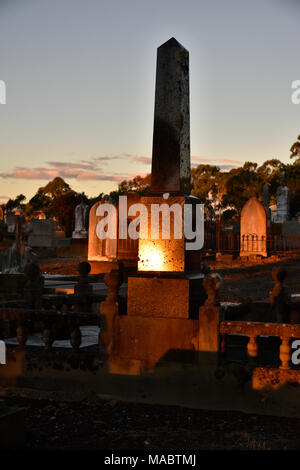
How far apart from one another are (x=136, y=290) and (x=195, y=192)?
6191cm

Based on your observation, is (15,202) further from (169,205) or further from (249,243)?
(169,205)

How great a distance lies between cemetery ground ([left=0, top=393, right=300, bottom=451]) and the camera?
526cm

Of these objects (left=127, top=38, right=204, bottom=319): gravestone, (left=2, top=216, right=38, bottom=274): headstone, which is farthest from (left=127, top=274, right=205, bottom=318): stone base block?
(left=2, top=216, right=38, bottom=274): headstone

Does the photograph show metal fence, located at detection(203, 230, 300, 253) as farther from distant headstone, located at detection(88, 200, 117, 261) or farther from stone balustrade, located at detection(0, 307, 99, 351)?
stone balustrade, located at detection(0, 307, 99, 351)

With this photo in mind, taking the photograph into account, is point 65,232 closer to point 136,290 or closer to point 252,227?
point 252,227

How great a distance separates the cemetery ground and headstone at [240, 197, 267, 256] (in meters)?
18.5

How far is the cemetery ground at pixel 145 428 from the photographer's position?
17.3 ft

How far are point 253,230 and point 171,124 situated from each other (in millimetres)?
18478

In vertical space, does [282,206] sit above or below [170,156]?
above

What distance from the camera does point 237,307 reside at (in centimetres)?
876

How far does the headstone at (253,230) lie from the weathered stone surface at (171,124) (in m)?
17.5

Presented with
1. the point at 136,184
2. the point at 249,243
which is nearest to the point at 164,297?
the point at 249,243

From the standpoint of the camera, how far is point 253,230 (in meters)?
25.2

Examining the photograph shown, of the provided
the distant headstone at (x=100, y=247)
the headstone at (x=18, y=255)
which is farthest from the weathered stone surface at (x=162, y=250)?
the distant headstone at (x=100, y=247)
